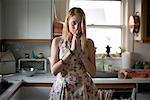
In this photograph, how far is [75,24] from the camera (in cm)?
193

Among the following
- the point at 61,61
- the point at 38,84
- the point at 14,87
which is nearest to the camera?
the point at 61,61

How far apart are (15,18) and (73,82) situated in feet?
5.35

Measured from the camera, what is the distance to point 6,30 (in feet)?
10.8

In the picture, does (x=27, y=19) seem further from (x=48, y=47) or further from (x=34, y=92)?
(x=34, y=92)

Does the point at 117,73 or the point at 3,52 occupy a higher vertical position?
the point at 3,52

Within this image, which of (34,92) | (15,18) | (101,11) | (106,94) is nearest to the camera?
(106,94)

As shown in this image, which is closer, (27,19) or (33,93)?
(33,93)

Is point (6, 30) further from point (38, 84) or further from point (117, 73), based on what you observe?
point (117, 73)

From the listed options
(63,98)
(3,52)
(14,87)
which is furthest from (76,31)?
(3,52)

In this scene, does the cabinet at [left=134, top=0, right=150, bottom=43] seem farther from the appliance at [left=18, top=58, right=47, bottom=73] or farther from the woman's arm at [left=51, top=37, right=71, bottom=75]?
the woman's arm at [left=51, top=37, right=71, bottom=75]

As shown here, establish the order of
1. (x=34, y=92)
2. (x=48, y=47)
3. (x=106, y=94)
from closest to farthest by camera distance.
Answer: (x=106, y=94) → (x=34, y=92) → (x=48, y=47)

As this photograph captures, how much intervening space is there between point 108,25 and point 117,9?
268mm

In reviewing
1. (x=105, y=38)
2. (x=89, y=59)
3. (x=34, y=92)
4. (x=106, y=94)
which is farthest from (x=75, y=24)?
(x=105, y=38)

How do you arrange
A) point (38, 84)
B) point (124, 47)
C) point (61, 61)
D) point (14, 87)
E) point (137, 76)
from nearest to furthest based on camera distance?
1. point (61, 61)
2. point (14, 87)
3. point (38, 84)
4. point (137, 76)
5. point (124, 47)
